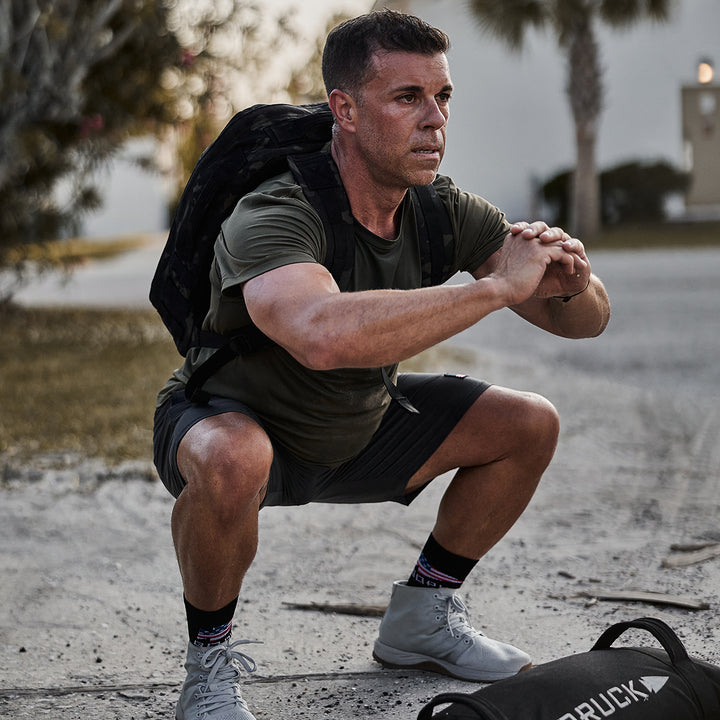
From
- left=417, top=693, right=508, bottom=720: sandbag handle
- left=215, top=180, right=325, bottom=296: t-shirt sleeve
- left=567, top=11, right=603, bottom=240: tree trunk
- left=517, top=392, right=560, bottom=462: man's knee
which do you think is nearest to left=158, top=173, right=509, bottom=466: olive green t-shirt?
left=215, top=180, right=325, bottom=296: t-shirt sleeve

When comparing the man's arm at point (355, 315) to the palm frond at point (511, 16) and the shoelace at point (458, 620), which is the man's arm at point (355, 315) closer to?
the shoelace at point (458, 620)

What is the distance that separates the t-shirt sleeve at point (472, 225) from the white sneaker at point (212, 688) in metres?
1.13

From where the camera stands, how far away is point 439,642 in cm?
278

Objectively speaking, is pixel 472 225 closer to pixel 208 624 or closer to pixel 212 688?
pixel 208 624

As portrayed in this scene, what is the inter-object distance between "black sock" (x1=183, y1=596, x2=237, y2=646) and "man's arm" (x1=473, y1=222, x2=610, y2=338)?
1.01m

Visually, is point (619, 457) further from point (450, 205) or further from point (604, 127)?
point (604, 127)

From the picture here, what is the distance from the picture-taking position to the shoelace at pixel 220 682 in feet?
8.02

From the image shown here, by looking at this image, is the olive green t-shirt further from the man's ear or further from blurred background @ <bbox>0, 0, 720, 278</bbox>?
blurred background @ <bbox>0, 0, 720, 278</bbox>

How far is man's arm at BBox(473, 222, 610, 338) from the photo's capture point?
95.8 inches

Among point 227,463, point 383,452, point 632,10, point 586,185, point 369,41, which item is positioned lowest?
point 586,185

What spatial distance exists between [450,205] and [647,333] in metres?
6.57

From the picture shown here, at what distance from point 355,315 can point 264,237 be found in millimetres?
275

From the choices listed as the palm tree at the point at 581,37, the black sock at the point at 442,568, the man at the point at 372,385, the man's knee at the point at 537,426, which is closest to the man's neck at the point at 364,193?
the man at the point at 372,385

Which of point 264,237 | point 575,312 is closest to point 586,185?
point 575,312
